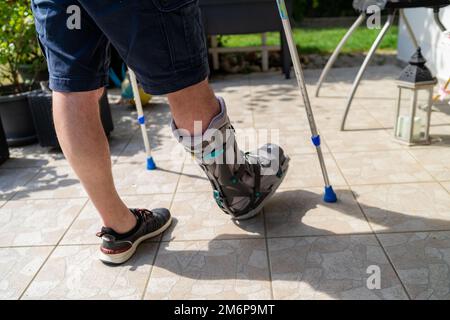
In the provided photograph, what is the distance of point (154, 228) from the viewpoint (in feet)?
5.32

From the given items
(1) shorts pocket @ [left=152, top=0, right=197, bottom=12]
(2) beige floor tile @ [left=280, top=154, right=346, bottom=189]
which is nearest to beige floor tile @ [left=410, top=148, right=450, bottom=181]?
(2) beige floor tile @ [left=280, top=154, right=346, bottom=189]

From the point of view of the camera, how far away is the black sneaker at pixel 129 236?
147cm

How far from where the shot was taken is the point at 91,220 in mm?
1810

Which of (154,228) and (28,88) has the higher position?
(28,88)

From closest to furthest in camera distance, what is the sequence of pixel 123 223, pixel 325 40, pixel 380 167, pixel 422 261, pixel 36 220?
pixel 422 261 < pixel 123 223 < pixel 36 220 < pixel 380 167 < pixel 325 40

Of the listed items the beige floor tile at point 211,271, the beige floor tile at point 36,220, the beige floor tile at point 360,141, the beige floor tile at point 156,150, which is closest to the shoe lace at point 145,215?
the beige floor tile at point 211,271

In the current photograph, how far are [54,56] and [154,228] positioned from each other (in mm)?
732

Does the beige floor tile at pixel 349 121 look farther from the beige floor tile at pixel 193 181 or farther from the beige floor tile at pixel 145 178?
the beige floor tile at pixel 145 178

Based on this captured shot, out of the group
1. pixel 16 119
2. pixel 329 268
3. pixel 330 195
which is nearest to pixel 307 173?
pixel 330 195

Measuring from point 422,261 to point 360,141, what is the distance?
3.82 ft

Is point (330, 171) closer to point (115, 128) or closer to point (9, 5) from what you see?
point (115, 128)

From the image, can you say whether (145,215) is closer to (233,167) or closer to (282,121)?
(233,167)

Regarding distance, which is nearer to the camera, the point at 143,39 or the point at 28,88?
the point at 143,39
